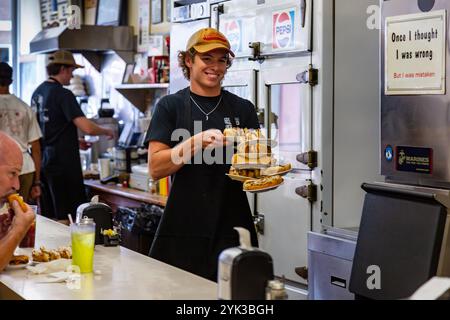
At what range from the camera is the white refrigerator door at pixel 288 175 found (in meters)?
4.11

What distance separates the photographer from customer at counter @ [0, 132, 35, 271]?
99.3 inches

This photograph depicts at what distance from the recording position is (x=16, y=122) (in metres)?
6.07

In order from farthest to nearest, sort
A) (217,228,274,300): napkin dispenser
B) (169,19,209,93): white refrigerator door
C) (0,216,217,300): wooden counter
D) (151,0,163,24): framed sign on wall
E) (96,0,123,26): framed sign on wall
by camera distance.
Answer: (96,0,123,26): framed sign on wall
(151,0,163,24): framed sign on wall
(169,19,209,93): white refrigerator door
(0,216,217,300): wooden counter
(217,228,274,300): napkin dispenser

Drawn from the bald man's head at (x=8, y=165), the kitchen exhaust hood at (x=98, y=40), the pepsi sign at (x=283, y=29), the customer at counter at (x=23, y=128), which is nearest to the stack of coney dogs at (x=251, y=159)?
the bald man's head at (x=8, y=165)

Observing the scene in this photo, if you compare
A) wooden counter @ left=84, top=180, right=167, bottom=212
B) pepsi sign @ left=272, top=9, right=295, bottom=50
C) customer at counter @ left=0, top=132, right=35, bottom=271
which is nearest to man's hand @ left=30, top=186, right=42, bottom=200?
wooden counter @ left=84, top=180, right=167, bottom=212

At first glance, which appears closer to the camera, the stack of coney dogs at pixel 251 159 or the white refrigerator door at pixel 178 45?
the stack of coney dogs at pixel 251 159

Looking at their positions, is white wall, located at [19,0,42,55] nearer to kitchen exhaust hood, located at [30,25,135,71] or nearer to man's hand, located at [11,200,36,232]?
kitchen exhaust hood, located at [30,25,135,71]

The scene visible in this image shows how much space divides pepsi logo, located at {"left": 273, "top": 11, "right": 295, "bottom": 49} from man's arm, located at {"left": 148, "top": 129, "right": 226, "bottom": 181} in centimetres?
129

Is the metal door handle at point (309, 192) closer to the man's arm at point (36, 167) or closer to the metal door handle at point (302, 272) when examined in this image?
the metal door handle at point (302, 272)

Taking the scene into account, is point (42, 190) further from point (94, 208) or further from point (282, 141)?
point (94, 208)

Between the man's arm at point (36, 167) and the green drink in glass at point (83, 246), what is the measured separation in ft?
12.2

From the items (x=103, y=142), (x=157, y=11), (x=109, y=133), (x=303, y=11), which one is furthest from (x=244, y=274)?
(x=103, y=142)

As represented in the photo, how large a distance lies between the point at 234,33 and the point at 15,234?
2493 mm

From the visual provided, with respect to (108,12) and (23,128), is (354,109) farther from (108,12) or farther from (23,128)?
(108,12)
